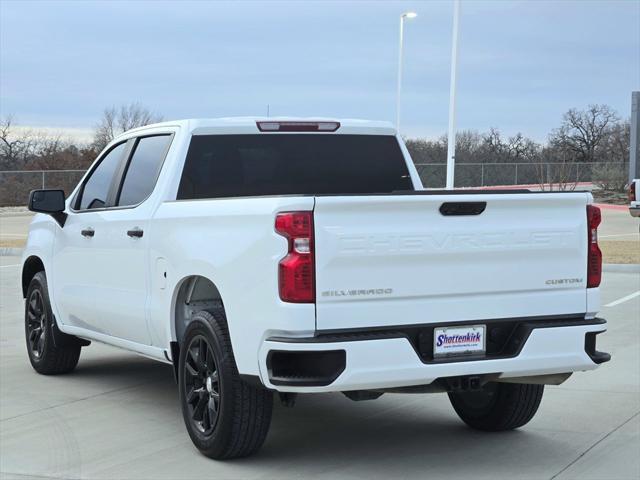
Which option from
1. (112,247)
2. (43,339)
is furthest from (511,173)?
(112,247)


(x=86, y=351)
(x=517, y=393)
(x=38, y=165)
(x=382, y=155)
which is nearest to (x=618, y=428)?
(x=517, y=393)

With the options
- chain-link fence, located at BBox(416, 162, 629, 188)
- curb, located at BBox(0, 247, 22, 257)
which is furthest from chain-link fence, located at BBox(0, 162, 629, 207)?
curb, located at BBox(0, 247, 22, 257)

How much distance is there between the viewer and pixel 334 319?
19.4 feet

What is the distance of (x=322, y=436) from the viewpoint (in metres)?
7.40

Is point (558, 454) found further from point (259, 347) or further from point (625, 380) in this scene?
point (625, 380)

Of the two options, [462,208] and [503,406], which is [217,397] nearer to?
[462,208]

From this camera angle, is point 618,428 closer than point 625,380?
Yes

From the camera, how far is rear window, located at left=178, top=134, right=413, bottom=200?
7.91m

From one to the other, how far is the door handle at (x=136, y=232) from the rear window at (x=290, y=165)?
0.36m

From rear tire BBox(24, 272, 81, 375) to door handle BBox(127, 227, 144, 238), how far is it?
205cm

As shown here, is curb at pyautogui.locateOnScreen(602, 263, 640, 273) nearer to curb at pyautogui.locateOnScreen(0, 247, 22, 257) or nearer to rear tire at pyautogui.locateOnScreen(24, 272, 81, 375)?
curb at pyautogui.locateOnScreen(0, 247, 22, 257)

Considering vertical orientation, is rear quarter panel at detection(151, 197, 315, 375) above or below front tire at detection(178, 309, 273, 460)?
above

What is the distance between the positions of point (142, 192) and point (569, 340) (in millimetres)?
3216

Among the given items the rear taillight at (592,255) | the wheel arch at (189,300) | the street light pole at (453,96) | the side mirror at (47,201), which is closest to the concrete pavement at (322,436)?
the wheel arch at (189,300)
